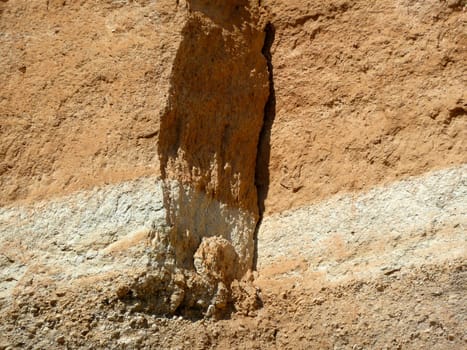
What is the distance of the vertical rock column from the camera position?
219 inches

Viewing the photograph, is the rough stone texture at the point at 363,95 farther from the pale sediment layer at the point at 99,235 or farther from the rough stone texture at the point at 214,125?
the pale sediment layer at the point at 99,235

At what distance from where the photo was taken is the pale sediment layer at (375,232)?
5.27 m

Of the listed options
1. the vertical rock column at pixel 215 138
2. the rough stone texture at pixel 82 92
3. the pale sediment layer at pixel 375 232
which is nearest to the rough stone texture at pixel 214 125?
the vertical rock column at pixel 215 138

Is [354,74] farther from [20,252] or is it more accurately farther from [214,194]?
[20,252]

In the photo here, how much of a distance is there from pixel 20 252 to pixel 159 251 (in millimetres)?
836

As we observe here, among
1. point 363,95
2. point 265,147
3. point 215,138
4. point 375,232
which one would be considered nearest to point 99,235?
point 215,138

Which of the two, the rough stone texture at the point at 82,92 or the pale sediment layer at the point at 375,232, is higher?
the rough stone texture at the point at 82,92

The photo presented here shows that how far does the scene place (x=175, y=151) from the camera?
5723mm

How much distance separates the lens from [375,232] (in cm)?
551

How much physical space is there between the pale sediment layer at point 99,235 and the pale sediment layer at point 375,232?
0.27 m

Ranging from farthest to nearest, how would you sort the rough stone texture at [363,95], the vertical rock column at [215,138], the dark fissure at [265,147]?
the dark fissure at [265,147] < the rough stone texture at [363,95] < the vertical rock column at [215,138]

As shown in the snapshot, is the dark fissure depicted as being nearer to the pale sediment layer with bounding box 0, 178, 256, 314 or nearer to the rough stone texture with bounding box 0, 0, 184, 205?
the pale sediment layer with bounding box 0, 178, 256, 314

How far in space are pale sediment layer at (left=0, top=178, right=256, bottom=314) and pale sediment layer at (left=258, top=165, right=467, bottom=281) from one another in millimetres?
267

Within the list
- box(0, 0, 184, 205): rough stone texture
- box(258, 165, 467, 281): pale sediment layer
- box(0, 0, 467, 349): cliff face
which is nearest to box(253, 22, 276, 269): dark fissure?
box(0, 0, 467, 349): cliff face
